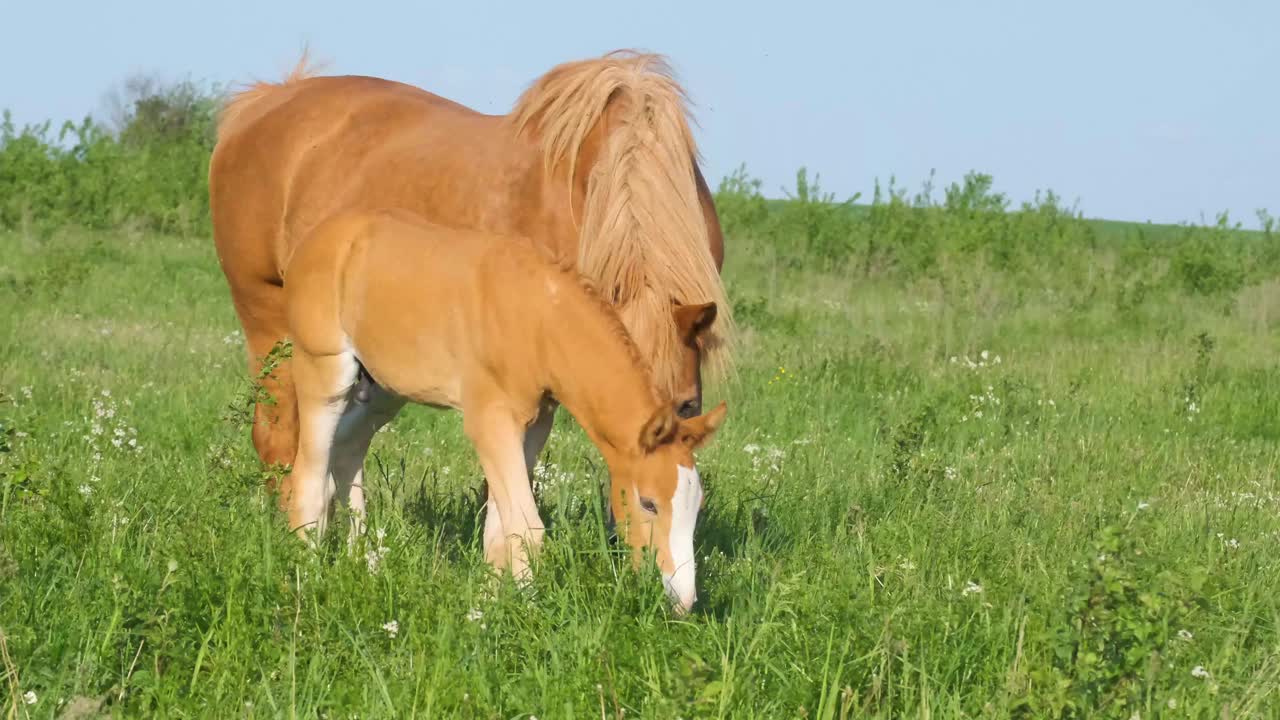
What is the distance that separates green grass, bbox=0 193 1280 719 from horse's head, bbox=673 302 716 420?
43 cm

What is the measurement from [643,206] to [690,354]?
1.60ft

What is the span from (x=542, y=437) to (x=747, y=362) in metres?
5.15

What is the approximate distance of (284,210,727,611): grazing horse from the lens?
3652 millimetres

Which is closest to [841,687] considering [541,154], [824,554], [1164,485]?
[824,554]

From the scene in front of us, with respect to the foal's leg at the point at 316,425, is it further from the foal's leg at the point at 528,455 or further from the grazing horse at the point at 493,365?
the foal's leg at the point at 528,455

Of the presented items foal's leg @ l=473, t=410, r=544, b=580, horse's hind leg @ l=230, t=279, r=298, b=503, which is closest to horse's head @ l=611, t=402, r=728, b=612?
foal's leg @ l=473, t=410, r=544, b=580

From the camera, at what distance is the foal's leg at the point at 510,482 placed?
390 centimetres

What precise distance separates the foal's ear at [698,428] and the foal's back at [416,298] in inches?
23.6

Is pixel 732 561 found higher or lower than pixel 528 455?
lower

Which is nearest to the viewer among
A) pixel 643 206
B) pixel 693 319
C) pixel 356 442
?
pixel 693 319

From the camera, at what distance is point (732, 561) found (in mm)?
4875

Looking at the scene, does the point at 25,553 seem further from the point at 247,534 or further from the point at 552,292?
the point at 552,292

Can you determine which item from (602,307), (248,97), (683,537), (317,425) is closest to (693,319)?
(602,307)

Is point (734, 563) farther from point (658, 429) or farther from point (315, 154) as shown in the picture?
point (315, 154)
